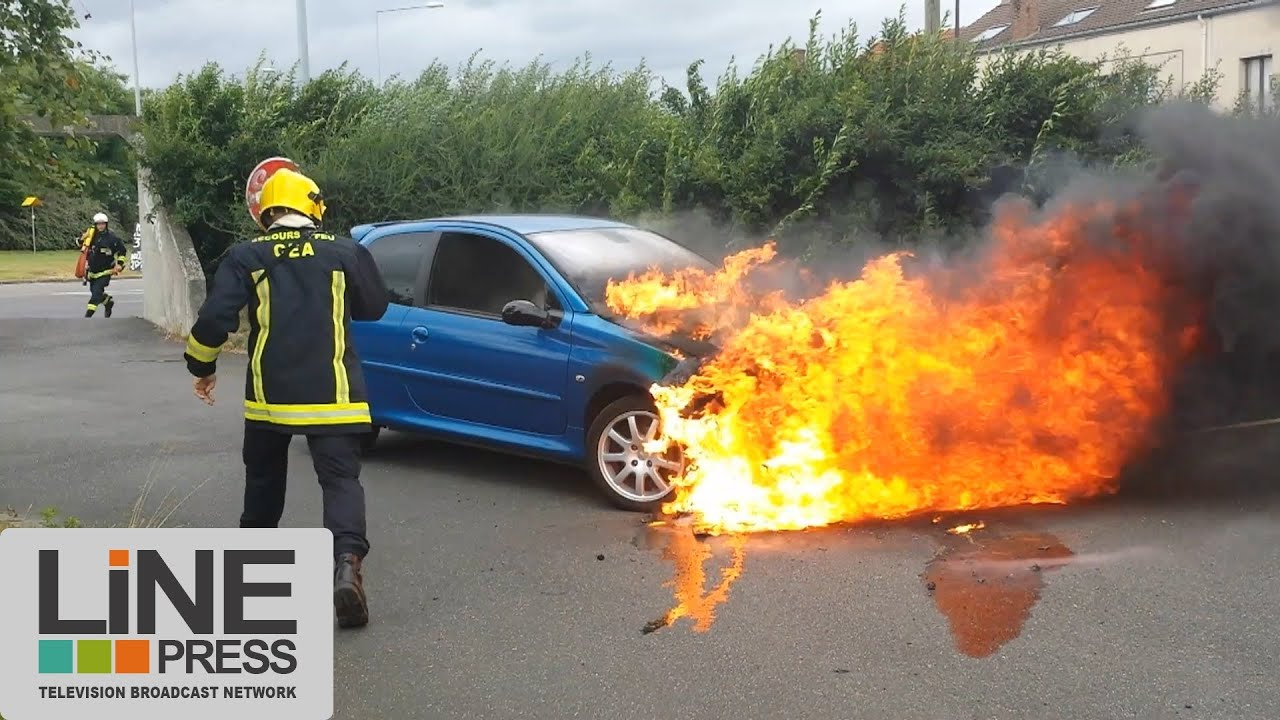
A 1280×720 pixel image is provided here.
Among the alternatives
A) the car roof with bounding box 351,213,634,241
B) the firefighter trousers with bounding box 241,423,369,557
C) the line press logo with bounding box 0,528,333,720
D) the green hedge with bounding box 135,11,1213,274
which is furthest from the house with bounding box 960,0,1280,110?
the line press logo with bounding box 0,528,333,720

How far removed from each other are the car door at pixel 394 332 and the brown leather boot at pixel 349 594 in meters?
3.01

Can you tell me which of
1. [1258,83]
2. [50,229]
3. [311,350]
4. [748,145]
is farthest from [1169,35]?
[50,229]

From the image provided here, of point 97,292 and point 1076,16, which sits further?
point 1076,16

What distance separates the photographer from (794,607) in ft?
17.5

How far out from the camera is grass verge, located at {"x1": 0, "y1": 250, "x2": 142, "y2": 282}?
3978cm

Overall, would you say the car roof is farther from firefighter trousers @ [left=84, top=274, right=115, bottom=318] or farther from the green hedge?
firefighter trousers @ [left=84, top=274, right=115, bottom=318]

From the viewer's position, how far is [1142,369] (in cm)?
714

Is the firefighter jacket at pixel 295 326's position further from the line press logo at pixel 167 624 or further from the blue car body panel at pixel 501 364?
the blue car body panel at pixel 501 364

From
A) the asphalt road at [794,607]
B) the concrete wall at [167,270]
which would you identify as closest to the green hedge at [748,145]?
the concrete wall at [167,270]

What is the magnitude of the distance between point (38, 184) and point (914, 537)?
4.94 metres

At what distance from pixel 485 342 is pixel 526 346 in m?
0.33

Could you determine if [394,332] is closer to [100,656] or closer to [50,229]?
[100,656]

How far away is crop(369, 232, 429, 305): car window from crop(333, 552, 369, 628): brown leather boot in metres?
3.27

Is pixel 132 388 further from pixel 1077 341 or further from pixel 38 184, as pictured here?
pixel 1077 341
